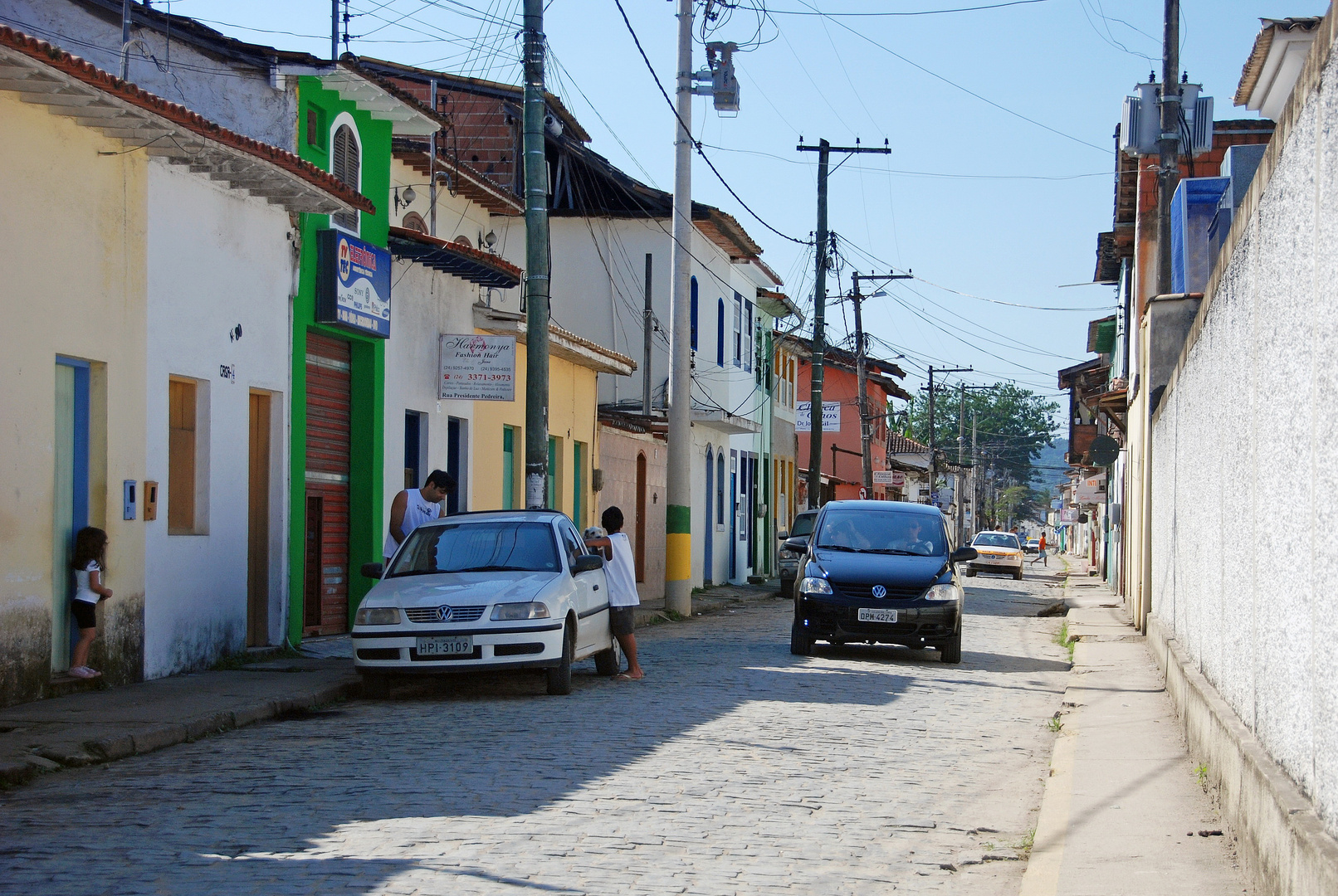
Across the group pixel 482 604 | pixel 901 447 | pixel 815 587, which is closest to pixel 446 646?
pixel 482 604

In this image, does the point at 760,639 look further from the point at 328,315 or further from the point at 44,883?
the point at 44,883

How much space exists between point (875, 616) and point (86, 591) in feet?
25.2

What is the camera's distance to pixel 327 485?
17.7m

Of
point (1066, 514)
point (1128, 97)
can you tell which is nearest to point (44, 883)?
point (1128, 97)

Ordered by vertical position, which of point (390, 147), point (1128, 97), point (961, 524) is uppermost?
point (1128, 97)

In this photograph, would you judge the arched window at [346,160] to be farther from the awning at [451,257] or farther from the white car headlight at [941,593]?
the white car headlight at [941,593]

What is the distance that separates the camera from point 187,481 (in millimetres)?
14352

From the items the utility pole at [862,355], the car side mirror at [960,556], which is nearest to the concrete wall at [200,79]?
the car side mirror at [960,556]

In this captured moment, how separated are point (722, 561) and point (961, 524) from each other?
4999 centimetres

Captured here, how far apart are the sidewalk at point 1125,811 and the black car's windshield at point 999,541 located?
3341 cm

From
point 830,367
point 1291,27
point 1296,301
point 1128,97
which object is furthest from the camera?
point 830,367

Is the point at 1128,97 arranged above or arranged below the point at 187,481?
above

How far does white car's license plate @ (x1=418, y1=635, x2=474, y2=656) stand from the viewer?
11.9 m

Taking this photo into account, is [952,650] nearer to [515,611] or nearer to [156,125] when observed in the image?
[515,611]
